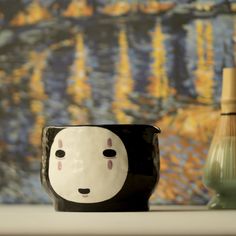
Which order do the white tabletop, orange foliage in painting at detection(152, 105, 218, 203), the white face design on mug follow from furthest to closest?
orange foliage in painting at detection(152, 105, 218, 203)
the white face design on mug
the white tabletop

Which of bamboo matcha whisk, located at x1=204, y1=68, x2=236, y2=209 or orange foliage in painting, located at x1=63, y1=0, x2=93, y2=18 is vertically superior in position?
orange foliage in painting, located at x1=63, y1=0, x2=93, y2=18

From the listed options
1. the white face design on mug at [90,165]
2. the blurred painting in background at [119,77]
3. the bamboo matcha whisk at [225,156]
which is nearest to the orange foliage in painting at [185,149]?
the blurred painting in background at [119,77]

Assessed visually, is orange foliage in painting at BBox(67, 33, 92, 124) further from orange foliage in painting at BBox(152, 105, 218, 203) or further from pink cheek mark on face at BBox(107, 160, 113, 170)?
pink cheek mark on face at BBox(107, 160, 113, 170)

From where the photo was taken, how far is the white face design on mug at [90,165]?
0.80 metres

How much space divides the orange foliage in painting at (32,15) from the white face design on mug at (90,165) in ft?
1.05

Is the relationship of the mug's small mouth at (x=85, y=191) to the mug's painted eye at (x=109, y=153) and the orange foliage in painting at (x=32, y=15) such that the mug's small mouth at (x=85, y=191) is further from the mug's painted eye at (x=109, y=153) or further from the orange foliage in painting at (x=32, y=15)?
the orange foliage in painting at (x=32, y=15)

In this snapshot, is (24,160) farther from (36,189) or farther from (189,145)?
(189,145)

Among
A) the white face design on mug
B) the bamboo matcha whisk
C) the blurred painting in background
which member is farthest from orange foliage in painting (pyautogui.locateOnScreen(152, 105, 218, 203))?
the white face design on mug

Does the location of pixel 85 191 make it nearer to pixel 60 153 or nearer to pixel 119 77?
pixel 60 153

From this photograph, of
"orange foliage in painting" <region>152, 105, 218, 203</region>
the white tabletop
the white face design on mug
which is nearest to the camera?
the white tabletop

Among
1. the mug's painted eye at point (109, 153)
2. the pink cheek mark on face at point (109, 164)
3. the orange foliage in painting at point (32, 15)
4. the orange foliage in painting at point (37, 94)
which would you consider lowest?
the pink cheek mark on face at point (109, 164)

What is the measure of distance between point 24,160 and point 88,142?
0.28 m

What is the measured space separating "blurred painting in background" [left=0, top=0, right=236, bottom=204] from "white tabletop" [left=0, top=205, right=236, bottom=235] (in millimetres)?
271

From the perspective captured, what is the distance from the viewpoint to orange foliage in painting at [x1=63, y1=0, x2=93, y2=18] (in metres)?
1.07
